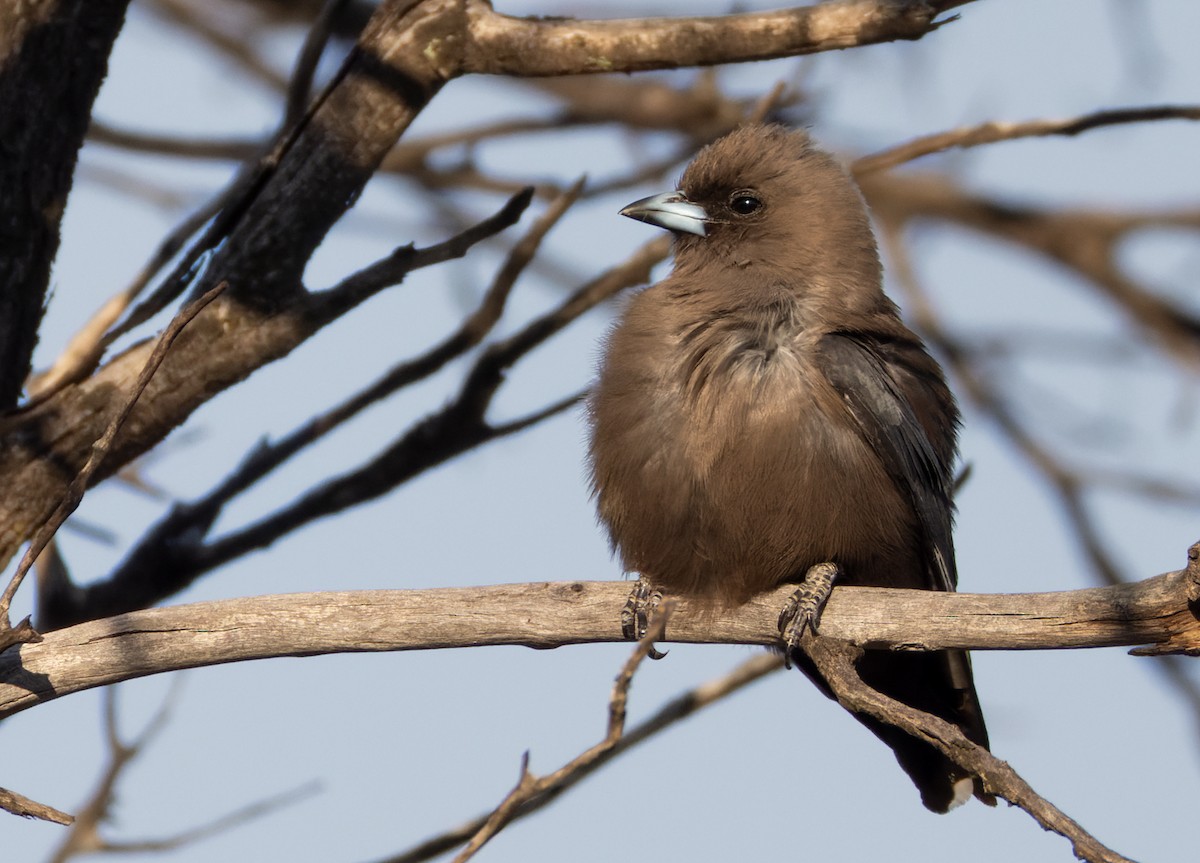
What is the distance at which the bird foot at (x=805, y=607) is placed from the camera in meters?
3.86

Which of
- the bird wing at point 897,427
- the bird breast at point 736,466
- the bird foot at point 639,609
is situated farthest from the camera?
the bird wing at point 897,427

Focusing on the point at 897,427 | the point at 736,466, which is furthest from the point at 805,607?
the point at 897,427

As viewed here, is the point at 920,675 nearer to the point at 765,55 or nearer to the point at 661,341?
the point at 661,341

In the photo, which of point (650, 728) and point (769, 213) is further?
point (769, 213)

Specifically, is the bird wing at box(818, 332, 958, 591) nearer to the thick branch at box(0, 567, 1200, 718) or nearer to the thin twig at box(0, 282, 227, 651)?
the thick branch at box(0, 567, 1200, 718)

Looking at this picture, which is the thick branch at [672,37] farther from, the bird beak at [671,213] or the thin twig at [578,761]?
the thin twig at [578,761]

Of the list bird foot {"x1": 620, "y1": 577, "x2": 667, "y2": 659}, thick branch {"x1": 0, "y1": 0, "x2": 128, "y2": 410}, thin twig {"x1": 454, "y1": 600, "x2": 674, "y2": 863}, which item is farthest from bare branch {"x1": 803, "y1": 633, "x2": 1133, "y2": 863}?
thick branch {"x1": 0, "y1": 0, "x2": 128, "y2": 410}

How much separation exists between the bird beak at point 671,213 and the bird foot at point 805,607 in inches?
60.4

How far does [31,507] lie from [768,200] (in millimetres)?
2768

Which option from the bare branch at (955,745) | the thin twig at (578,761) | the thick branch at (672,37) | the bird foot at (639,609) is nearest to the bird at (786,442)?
the bird foot at (639,609)

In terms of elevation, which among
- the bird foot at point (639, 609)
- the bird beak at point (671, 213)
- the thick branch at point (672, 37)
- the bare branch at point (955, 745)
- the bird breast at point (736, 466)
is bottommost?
the bare branch at point (955, 745)

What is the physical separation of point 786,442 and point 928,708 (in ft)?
3.99

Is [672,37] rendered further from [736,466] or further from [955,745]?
[955,745]

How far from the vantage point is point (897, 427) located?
4371 millimetres
